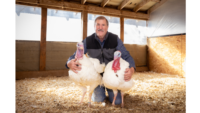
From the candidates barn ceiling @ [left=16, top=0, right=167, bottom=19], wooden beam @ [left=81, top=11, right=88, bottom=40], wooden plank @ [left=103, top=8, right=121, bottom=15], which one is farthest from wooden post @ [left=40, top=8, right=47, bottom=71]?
wooden plank @ [left=103, top=8, right=121, bottom=15]

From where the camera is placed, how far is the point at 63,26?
204 inches

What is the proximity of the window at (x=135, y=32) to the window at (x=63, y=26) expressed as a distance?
2493mm

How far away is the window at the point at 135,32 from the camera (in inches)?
251

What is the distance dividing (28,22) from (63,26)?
1.31 meters

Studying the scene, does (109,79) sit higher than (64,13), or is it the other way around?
(64,13)

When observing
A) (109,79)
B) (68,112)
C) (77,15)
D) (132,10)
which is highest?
(132,10)

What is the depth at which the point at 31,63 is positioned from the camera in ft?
15.9

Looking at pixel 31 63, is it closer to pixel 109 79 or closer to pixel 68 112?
pixel 68 112

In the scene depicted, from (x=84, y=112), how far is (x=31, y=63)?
3.96m

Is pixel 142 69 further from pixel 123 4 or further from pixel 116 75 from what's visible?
pixel 116 75

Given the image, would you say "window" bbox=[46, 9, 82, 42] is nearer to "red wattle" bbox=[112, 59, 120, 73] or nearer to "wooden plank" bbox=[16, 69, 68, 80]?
"wooden plank" bbox=[16, 69, 68, 80]

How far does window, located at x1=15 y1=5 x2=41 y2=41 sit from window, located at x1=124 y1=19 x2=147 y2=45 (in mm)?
4128

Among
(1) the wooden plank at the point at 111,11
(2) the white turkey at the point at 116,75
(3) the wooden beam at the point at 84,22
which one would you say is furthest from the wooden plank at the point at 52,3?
(2) the white turkey at the point at 116,75
